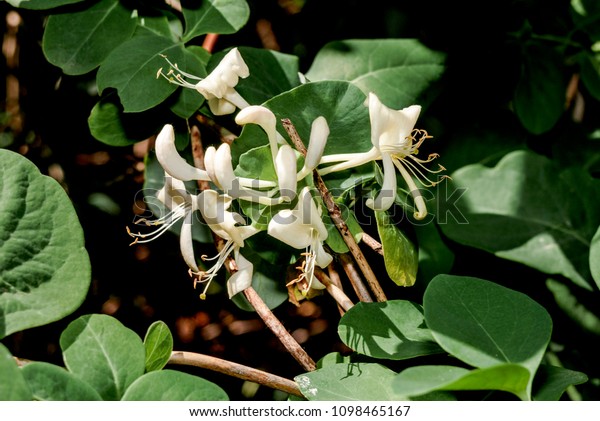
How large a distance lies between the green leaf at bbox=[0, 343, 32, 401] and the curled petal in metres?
0.22

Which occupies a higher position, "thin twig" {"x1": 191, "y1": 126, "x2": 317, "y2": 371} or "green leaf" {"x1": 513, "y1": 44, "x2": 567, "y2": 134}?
"green leaf" {"x1": 513, "y1": 44, "x2": 567, "y2": 134}

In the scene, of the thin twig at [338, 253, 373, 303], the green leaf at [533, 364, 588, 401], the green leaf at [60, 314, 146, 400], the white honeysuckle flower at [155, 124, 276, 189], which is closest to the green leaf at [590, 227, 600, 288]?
the green leaf at [533, 364, 588, 401]

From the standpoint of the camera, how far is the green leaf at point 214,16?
0.75 metres

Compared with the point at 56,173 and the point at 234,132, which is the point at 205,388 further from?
the point at 56,173

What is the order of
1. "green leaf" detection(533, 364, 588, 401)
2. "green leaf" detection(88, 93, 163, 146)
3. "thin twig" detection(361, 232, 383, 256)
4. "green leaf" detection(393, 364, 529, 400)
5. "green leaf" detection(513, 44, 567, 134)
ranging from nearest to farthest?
1. "green leaf" detection(393, 364, 529, 400)
2. "green leaf" detection(533, 364, 588, 401)
3. "thin twig" detection(361, 232, 383, 256)
4. "green leaf" detection(88, 93, 163, 146)
5. "green leaf" detection(513, 44, 567, 134)

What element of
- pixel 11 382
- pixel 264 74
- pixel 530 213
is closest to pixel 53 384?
pixel 11 382

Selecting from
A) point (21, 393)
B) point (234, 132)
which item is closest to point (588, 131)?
point (234, 132)

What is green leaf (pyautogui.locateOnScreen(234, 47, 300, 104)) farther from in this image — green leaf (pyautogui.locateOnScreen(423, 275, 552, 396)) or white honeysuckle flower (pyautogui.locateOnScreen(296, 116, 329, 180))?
green leaf (pyautogui.locateOnScreen(423, 275, 552, 396))

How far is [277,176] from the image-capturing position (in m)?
0.61

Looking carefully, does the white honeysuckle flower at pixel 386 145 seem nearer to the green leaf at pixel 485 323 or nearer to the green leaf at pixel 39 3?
the green leaf at pixel 485 323

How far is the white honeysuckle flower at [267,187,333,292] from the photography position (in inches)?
22.5

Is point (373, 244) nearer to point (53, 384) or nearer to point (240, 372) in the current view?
point (240, 372)

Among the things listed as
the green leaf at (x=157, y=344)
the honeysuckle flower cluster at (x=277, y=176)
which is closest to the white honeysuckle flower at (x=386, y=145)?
the honeysuckle flower cluster at (x=277, y=176)

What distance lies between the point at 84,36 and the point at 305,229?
35cm
